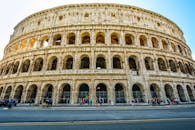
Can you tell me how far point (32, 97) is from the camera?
18656mm

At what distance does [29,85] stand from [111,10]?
18.7 metres

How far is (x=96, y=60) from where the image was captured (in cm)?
1903

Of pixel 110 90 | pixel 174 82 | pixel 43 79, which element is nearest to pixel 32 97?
pixel 43 79

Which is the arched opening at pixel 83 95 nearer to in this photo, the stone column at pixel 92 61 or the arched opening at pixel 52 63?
the stone column at pixel 92 61

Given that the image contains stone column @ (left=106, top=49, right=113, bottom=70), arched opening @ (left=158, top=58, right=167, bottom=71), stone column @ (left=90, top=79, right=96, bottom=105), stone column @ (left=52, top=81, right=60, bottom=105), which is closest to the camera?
stone column @ (left=90, top=79, right=96, bottom=105)

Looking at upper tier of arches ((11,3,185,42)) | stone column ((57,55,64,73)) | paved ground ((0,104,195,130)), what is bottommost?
paved ground ((0,104,195,130))

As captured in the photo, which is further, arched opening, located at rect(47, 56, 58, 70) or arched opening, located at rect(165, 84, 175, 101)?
arched opening, located at rect(47, 56, 58, 70)

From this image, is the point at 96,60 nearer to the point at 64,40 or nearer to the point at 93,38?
the point at 93,38

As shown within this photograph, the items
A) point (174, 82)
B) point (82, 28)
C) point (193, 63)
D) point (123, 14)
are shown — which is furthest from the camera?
point (193, 63)

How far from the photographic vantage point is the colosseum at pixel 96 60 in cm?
1642

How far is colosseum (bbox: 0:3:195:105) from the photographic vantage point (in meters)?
16.4

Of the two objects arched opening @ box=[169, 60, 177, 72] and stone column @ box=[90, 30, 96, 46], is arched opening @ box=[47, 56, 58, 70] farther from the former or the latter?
arched opening @ box=[169, 60, 177, 72]

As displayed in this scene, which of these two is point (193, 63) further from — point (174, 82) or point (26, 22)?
point (26, 22)

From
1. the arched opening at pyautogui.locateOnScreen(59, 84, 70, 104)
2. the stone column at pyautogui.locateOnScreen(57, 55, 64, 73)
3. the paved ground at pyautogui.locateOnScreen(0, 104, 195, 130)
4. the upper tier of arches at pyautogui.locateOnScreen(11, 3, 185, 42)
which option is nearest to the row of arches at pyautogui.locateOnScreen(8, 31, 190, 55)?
the upper tier of arches at pyautogui.locateOnScreen(11, 3, 185, 42)
